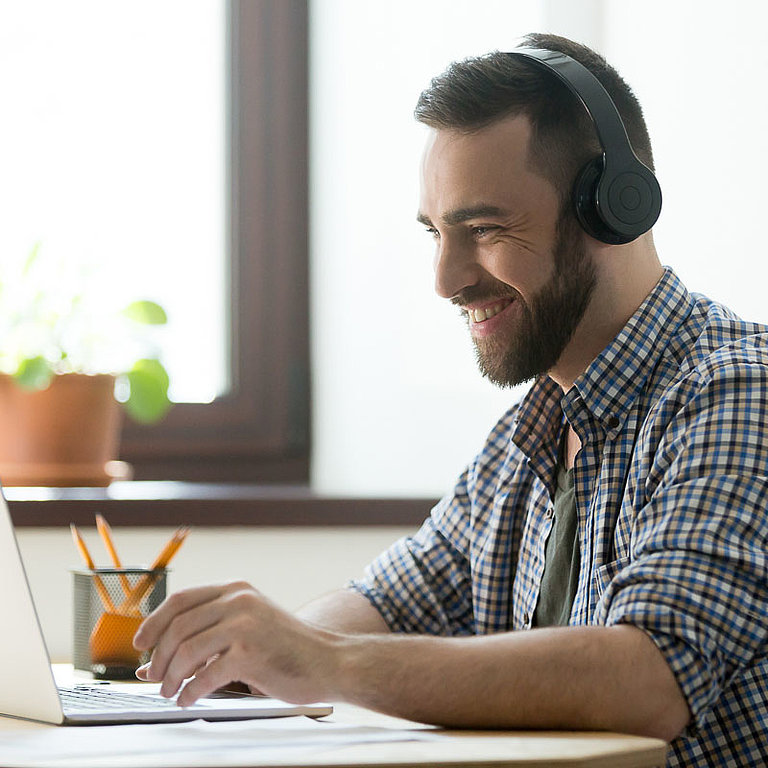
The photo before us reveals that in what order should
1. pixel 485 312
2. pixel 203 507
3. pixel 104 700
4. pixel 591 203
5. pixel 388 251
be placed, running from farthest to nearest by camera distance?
pixel 388 251 → pixel 203 507 → pixel 485 312 → pixel 591 203 → pixel 104 700

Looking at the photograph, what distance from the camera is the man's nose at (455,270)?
1.37 meters

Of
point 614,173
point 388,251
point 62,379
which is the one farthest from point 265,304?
point 614,173

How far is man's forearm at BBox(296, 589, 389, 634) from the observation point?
1.39 metres

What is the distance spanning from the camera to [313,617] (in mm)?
1383

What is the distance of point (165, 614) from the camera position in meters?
0.93

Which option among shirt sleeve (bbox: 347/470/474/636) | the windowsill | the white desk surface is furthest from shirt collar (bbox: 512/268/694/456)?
the windowsill

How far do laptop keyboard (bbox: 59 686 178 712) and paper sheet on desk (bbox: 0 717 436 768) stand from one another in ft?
0.22

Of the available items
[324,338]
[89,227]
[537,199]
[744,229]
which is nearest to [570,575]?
[537,199]

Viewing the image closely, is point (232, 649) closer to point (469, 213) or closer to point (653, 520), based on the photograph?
point (653, 520)

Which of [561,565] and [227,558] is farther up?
[561,565]

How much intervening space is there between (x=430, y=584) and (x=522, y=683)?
0.56 metres

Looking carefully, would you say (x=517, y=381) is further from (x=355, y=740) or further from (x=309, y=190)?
(x=309, y=190)

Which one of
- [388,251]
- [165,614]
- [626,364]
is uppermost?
[388,251]

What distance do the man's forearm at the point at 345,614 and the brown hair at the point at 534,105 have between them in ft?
1.71
